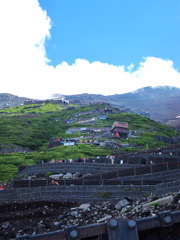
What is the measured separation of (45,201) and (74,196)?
209 centimetres

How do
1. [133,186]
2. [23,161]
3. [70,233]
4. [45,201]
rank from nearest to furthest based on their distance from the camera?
1. [70,233]
2. [133,186]
3. [45,201]
4. [23,161]

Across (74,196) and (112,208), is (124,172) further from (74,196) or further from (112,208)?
(112,208)

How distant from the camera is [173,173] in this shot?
2177cm

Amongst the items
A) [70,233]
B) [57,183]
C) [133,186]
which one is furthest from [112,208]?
[70,233]

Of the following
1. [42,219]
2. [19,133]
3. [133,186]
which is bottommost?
[42,219]

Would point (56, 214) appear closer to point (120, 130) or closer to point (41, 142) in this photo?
point (41, 142)

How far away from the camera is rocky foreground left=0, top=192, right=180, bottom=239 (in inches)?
531

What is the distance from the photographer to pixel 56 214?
17.2 m

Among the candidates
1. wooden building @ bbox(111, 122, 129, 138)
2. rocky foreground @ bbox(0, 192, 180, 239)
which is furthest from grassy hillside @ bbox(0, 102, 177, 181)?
rocky foreground @ bbox(0, 192, 180, 239)

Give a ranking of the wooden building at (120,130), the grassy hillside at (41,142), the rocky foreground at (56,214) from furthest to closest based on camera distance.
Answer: the wooden building at (120,130)
the grassy hillside at (41,142)
the rocky foreground at (56,214)

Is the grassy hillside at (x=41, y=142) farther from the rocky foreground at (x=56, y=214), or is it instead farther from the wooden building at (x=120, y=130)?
the rocky foreground at (x=56, y=214)

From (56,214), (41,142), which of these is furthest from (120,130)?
(56,214)

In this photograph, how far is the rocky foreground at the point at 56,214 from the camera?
1350 cm

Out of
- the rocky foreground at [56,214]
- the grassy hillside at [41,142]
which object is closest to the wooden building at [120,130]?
the grassy hillside at [41,142]
